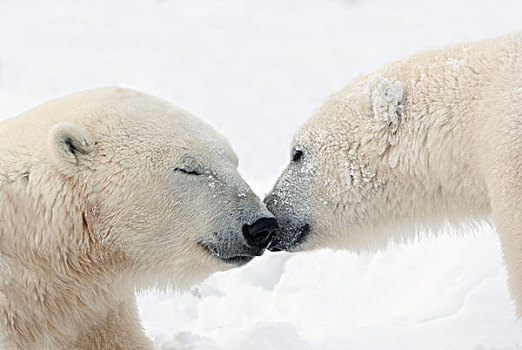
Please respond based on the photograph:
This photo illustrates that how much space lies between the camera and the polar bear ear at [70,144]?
243 centimetres


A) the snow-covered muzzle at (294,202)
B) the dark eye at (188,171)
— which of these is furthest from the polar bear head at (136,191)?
the snow-covered muzzle at (294,202)

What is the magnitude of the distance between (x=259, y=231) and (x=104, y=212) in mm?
615

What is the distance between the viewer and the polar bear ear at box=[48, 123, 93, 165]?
243 cm

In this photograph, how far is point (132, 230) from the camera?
255 centimetres

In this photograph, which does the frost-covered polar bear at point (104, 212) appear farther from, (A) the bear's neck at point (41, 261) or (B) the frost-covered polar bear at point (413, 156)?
(B) the frost-covered polar bear at point (413, 156)

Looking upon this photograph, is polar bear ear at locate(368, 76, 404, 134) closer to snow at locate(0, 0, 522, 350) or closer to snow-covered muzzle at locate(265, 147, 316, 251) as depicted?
snow-covered muzzle at locate(265, 147, 316, 251)

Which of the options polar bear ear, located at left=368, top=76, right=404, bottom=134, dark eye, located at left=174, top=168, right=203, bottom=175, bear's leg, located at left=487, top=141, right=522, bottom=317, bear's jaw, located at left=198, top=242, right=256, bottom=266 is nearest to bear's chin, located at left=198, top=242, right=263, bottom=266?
bear's jaw, located at left=198, top=242, right=256, bottom=266

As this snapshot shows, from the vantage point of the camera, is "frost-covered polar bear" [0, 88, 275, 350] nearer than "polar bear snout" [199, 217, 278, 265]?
Yes

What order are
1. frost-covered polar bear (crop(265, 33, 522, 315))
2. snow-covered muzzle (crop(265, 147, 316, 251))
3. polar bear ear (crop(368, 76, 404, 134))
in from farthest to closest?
snow-covered muzzle (crop(265, 147, 316, 251)) < polar bear ear (crop(368, 76, 404, 134)) < frost-covered polar bear (crop(265, 33, 522, 315))

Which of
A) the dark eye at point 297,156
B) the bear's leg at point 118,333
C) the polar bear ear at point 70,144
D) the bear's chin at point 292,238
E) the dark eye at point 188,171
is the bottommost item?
the bear's leg at point 118,333

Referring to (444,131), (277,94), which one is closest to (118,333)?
(444,131)

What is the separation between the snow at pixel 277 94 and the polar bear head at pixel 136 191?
0.86 m

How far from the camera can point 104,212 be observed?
8.25 ft

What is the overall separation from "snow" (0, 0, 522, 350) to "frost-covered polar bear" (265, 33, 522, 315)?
616 mm
